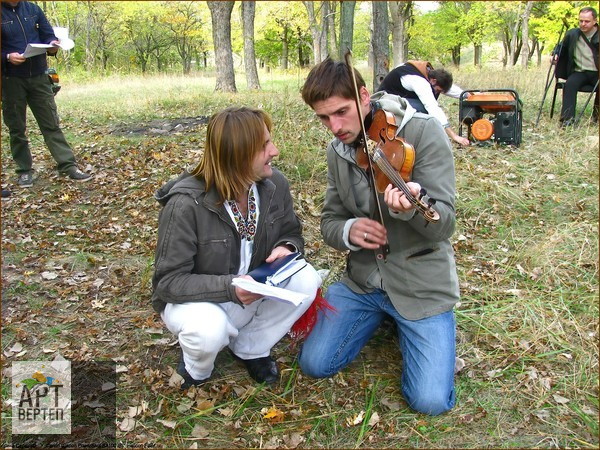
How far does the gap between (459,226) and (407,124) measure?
7.22ft

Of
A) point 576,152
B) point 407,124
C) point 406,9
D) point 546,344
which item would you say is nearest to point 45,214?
point 407,124

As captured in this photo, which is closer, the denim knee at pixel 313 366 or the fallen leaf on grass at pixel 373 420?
the fallen leaf on grass at pixel 373 420

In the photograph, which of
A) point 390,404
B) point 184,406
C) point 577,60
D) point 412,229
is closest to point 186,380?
point 184,406

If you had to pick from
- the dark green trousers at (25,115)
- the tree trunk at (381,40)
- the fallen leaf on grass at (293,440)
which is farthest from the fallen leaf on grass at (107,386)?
the tree trunk at (381,40)

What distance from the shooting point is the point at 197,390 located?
2.68 metres

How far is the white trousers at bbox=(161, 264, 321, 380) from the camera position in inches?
95.1

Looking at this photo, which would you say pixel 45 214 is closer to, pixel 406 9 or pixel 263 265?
pixel 263 265

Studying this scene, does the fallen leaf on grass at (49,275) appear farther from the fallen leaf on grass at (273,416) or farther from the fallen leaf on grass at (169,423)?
the fallen leaf on grass at (273,416)

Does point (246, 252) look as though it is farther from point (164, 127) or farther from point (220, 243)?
point (164, 127)

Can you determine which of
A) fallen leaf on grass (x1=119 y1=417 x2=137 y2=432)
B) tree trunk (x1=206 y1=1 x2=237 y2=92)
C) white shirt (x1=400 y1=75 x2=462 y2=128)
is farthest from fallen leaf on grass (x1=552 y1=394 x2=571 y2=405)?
tree trunk (x1=206 y1=1 x2=237 y2=92)

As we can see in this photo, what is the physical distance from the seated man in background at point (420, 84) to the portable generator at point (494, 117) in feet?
3.04

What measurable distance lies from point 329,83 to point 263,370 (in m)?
1.56

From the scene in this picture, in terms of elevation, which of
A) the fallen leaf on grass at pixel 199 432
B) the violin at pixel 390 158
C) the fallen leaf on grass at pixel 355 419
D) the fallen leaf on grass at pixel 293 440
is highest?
the violin at pixel 390 158

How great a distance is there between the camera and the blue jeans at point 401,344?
8.14 ft
